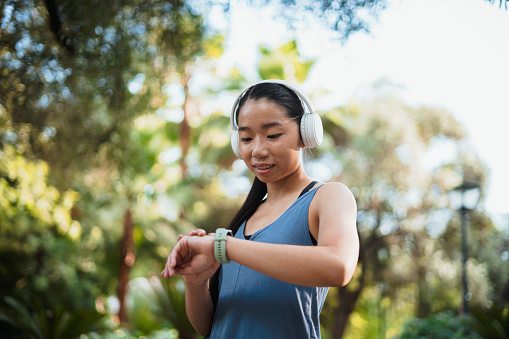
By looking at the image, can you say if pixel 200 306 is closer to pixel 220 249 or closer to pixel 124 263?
pixel 220 249

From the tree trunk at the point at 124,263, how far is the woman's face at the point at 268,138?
42.7 ft

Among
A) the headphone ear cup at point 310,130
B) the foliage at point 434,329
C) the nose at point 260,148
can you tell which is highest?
the headphone ear cup at point 310,130

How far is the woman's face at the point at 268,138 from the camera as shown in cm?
149

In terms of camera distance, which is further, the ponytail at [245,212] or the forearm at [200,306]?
the ponytail at [245,212]

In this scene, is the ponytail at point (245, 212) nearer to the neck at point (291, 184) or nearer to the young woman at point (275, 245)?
the young woman at point (275, 245)

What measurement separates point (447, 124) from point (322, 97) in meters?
4.20

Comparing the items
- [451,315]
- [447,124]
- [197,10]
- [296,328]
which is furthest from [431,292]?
[296,328]

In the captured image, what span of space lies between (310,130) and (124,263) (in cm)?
Answer: 1330

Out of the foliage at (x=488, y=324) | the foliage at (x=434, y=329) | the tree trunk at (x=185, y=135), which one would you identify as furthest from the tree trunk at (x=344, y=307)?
the foliage at (x=488, y=324)

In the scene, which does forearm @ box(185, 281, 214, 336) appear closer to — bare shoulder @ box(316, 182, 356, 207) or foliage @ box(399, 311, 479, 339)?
bare shoulder @ box(316, 182, 356, 207)

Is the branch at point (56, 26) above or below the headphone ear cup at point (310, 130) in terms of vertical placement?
above

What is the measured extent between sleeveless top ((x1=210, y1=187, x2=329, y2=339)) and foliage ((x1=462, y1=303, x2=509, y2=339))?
6182 millimetres

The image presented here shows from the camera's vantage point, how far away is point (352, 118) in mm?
16000

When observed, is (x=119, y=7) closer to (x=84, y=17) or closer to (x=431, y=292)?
(x=84, y=17)
